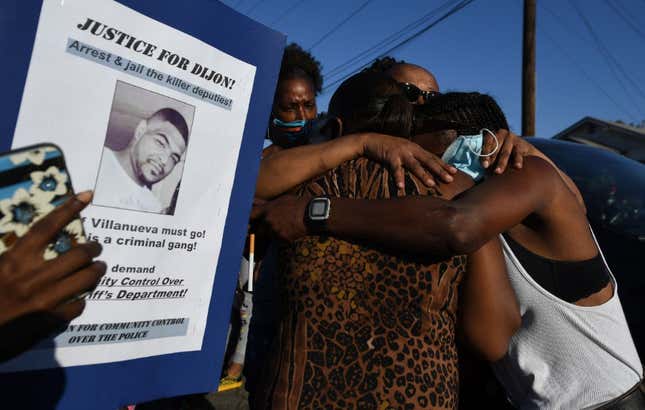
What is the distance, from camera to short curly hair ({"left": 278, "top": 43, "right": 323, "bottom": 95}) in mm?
4094

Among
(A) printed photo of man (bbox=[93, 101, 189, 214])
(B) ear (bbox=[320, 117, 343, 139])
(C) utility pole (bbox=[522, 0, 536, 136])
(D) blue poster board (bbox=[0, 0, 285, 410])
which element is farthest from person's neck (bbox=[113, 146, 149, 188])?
(C) utility pole (bbox=[522, 0, 536, 136])

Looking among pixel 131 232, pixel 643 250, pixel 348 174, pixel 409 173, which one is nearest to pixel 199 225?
pixel 131 232

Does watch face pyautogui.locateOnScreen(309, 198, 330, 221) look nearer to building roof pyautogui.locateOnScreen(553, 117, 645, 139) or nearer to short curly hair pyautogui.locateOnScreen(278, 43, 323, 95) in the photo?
short curly hair pyautogui.locateOnScreen(278, 43, 323, 95)

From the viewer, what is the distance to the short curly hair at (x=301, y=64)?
4094mm

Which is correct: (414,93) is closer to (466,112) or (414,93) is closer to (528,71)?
(466,112)

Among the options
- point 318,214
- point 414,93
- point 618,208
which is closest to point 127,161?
point 318,214

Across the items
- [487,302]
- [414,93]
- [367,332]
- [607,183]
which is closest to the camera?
[367,332]

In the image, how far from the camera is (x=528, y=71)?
12367 mm

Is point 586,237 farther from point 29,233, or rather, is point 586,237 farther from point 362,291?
point 29,233

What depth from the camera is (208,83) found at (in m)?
1.41

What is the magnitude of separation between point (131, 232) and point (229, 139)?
0.38 meters

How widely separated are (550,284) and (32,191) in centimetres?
138

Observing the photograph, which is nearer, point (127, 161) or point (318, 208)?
point (127, 161)

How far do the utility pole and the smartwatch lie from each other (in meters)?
11.4
